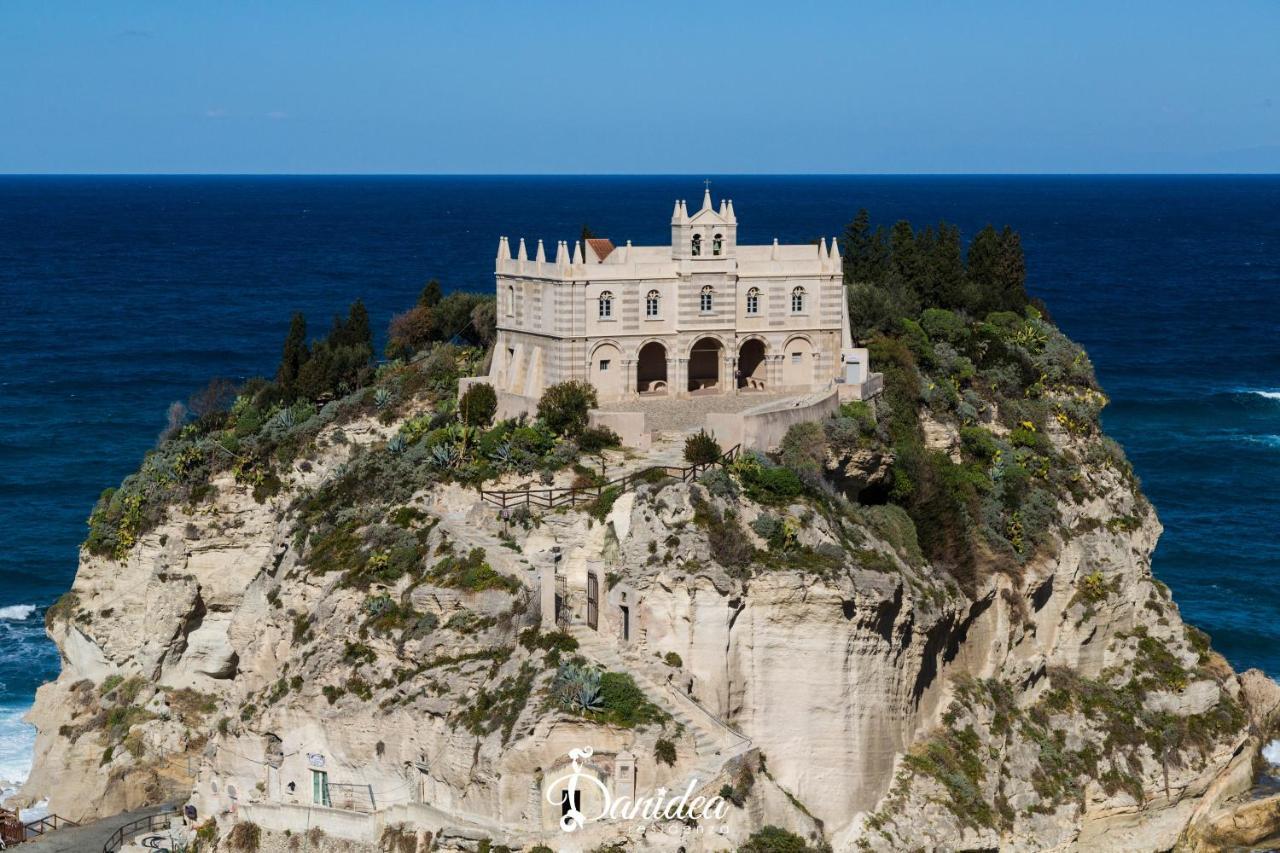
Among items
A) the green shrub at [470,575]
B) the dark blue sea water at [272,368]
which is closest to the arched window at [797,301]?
the green shrub at [470,575]

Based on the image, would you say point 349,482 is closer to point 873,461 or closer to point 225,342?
point 873,461

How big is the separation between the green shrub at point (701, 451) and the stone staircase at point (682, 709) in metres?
7.48

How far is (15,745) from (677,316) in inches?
1292

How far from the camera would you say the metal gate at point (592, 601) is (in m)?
58.8

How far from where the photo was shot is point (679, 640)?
5728cm

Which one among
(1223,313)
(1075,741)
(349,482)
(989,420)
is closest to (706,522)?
(349,482)

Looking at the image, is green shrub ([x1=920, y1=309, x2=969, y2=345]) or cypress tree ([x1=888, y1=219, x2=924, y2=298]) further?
cypress tree ([x1=888, y1=219, x2=924, y2=298])

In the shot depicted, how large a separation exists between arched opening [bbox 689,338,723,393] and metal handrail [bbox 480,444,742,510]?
11.8 metres

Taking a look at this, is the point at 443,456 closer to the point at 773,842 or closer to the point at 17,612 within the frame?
the point at 773,842

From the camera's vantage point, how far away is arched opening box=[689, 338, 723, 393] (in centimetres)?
7481

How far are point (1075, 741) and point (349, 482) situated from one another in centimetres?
2879

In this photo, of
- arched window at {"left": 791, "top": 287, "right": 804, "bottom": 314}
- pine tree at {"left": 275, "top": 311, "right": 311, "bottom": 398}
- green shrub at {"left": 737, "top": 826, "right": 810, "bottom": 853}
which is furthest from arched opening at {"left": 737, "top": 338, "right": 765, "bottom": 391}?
green shrub at {"left": 737, "top": 826, "right": 810, "bottom": 853}

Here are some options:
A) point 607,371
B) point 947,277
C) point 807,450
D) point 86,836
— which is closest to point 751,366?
point 607,371

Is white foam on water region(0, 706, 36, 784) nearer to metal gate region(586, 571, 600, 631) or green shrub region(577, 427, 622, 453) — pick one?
green shrub region(577, 427, 622, 453)
